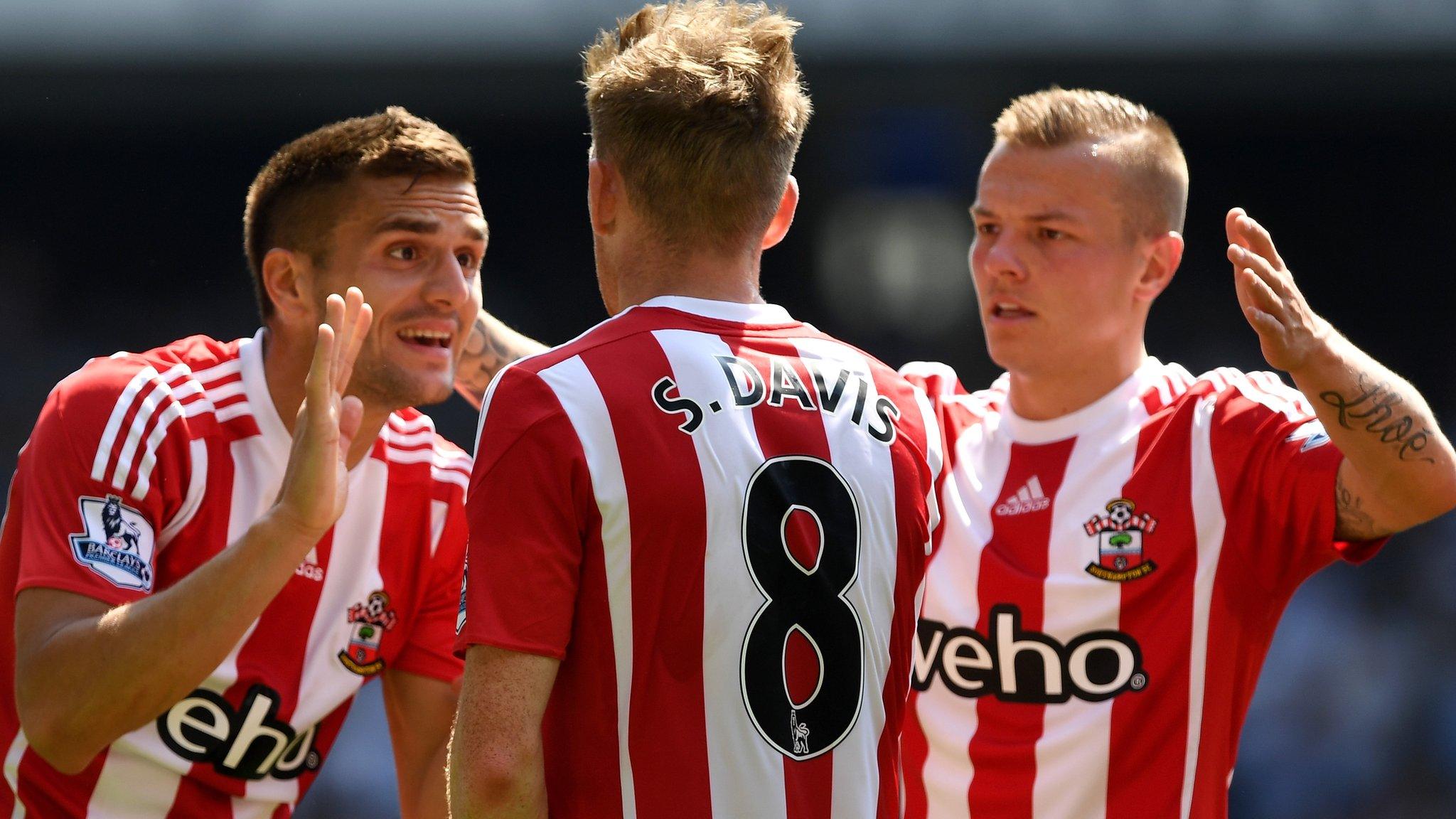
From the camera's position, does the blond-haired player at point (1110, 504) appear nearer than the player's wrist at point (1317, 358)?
No

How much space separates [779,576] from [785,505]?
105mm

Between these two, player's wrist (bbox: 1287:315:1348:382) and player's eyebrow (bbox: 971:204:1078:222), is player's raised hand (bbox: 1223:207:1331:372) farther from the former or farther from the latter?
player's eyebrow (bbox: 971:204:1078:222)

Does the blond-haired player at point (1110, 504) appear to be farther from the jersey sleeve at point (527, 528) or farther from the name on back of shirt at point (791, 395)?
the jersey sleeve at point (527, 528)

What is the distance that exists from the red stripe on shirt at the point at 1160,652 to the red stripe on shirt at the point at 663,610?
4.68ft

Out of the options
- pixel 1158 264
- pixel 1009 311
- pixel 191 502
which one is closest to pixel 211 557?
pixel 191 502

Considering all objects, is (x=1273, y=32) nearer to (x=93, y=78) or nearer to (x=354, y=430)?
(x=93, y=78)

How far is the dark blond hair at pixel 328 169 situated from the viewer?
3469mm

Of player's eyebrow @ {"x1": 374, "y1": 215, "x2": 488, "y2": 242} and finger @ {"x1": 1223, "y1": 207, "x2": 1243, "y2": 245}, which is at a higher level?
finger @ {"x1": 1223, "y1": 207, "x2": 1243, "y2": 245}

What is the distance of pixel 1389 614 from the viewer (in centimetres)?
1072

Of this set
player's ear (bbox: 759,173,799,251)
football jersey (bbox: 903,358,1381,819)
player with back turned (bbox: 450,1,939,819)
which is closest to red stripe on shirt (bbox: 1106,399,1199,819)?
football jersey (bbox: 903,358,1381,819)

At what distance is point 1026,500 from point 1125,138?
929mm

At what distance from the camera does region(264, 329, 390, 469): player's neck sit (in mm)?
3461

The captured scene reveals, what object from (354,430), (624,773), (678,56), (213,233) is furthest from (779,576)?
(213,233)

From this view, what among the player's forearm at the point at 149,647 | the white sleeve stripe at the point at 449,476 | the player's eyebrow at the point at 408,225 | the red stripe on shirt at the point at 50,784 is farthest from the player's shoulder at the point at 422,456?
the red stripe on shirt at the point at 50,784
